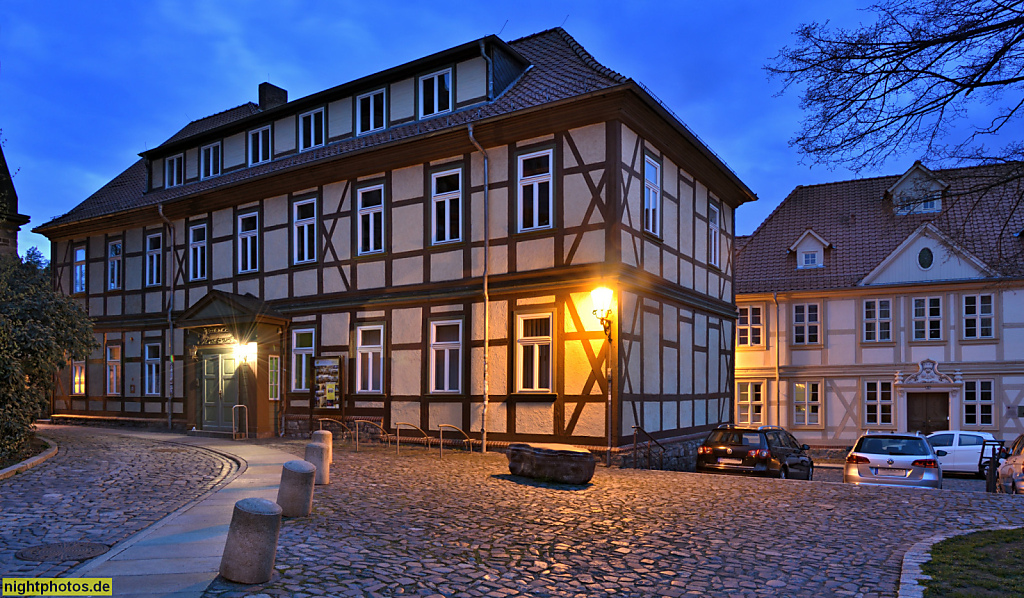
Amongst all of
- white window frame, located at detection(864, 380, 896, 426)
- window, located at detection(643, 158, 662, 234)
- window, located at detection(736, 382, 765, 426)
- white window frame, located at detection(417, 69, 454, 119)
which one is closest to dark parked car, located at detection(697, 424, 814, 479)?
window, located at detection(643, 158, 662, 234)

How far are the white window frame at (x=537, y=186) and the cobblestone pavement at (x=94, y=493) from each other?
8.06m

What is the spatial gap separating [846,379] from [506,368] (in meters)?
18.3

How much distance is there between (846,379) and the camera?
3077cm

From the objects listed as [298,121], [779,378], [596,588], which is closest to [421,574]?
[596,588]

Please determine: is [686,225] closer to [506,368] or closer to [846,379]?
[506,368]

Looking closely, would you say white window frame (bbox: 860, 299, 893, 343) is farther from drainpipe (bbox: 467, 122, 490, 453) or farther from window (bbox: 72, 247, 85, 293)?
window (bbox: 72, 247, 85, 293)

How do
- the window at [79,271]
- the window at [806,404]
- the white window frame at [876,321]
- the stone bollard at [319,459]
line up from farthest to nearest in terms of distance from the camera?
the window at [806,404], the white window frame at [876,321], the window at [79,271], the stone bollard at [319,459]

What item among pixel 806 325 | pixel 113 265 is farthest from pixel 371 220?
pixel 806 325

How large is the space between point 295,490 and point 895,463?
1063 centimetres

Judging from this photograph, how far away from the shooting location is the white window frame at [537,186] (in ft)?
57.7

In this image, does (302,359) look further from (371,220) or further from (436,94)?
(436,94)

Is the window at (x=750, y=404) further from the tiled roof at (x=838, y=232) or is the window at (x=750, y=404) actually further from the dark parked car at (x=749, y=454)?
the dark parked car at (x=749, y=454)

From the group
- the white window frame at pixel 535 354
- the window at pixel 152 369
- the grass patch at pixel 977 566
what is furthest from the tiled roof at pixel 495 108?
the grass patch at pixel 977 566

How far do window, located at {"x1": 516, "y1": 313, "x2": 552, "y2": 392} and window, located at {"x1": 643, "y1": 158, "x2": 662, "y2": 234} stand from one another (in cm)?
328
